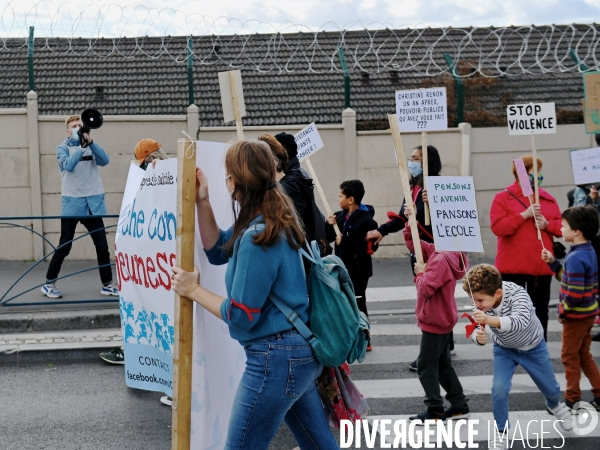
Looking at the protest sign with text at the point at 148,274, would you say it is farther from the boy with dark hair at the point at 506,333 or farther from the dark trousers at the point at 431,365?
the boy with dark hair at the point at 506,333

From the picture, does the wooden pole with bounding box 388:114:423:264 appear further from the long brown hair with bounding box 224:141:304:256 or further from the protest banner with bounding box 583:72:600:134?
the protest banner with bounding box 583:72:600:134

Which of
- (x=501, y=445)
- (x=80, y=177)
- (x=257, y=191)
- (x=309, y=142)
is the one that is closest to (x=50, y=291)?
(x=80, y=177)

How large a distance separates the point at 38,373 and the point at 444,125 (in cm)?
401

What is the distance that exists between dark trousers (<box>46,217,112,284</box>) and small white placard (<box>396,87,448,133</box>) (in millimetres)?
3489

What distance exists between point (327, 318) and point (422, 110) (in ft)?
13.8

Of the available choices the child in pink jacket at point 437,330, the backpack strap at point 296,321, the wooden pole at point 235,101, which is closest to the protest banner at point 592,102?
the child in pink jacket at point 437,330

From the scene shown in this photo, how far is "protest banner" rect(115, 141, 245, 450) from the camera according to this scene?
389cm

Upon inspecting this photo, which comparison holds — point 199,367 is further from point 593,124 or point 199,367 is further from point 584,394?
point 593,124

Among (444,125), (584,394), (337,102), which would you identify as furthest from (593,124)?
(337,102)

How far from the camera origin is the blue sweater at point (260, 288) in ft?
10.6

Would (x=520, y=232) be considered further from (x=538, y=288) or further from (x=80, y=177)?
(x=80, y=177)

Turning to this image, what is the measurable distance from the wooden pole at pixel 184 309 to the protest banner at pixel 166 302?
0.07 metres

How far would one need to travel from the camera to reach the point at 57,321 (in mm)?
8086

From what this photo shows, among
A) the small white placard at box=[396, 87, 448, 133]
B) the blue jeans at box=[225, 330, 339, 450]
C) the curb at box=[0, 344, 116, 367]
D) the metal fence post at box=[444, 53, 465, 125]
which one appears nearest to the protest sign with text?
the blue jeans at box=[225, 330, 339, 450]
